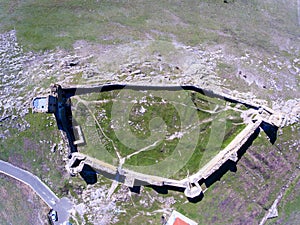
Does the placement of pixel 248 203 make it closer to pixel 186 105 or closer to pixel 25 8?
pixel 186 105

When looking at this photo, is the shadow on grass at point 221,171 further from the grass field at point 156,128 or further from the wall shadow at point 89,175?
the wall shadow at point 89,175

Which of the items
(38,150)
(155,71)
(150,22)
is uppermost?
(150,22)

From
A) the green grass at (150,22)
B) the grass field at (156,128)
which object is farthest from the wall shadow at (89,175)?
the green grass at (150,22)

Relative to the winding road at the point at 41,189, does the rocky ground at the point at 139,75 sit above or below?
above

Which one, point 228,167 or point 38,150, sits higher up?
point 228,167

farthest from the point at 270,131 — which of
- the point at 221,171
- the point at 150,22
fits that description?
the point at 150,22

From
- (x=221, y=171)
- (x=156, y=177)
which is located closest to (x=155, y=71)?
(x=156, y=177)

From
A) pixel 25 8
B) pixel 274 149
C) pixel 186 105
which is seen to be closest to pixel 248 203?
pixel 274 149

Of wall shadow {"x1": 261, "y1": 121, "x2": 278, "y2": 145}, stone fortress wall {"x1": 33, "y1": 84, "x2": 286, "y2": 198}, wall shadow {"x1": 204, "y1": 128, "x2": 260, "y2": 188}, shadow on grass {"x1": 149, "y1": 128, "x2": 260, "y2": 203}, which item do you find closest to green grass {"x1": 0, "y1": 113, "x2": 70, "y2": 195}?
stone fortress wall {"x1": 33, "y1": 84, "x2": 286, "y2": 198}

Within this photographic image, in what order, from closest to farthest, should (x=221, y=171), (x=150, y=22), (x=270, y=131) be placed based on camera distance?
(x=270, y=131) < (x=221, y=171) < (x=150, y=22)

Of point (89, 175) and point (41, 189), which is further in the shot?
point (41, 189)

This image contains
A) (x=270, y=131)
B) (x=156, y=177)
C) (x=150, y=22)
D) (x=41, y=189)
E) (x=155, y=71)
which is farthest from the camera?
(x=150, y=22)

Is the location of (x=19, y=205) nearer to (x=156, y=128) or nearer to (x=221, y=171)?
(x=156, y=128)
